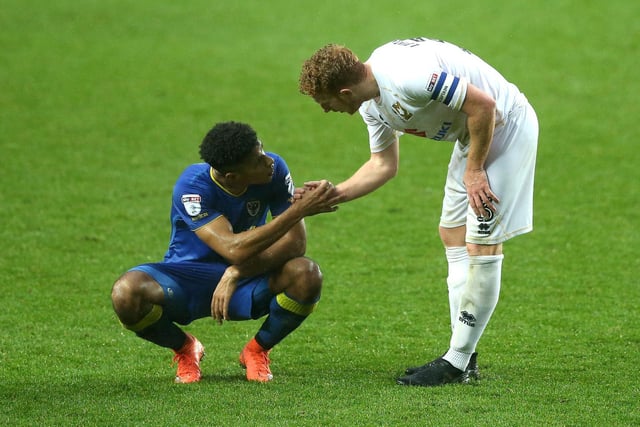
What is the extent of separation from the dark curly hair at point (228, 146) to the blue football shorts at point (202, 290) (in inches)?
25.6

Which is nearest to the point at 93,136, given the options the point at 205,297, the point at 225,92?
the point at 225,92

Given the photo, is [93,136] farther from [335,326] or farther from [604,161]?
[335,326]

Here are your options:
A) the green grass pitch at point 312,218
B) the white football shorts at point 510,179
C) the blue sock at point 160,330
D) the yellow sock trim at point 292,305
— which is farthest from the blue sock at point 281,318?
the white football shorts at point 510,179

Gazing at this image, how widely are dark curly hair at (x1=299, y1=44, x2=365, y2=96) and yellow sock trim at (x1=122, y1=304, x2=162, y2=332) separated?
1426mm

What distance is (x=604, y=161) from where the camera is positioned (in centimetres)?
1248

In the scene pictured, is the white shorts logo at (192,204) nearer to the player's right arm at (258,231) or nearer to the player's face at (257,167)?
the player's right arm at (258,231)

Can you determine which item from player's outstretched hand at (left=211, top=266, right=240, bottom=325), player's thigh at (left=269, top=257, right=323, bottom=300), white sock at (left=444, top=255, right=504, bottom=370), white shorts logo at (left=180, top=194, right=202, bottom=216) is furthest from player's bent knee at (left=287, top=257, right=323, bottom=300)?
white sock at (left=444, top=255, right=504, bottom=370)

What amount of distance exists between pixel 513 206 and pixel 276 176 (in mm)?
1272

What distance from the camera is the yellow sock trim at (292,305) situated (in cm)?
573

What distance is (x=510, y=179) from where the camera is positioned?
5.51 metres

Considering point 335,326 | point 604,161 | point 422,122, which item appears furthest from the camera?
point 604,161

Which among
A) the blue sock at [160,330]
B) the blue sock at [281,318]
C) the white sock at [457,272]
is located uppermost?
the white sock at [457,272]

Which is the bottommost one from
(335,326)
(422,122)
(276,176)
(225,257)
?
(335,326)

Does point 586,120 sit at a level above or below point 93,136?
above
